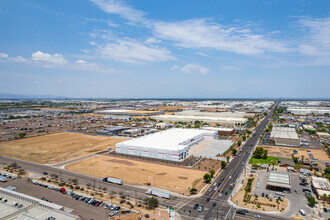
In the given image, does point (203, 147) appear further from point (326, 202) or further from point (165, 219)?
point (165, 219)

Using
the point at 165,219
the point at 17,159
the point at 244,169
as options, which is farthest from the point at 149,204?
the point at 17,159

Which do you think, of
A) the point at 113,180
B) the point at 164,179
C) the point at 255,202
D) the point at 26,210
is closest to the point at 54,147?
the point at 113,180

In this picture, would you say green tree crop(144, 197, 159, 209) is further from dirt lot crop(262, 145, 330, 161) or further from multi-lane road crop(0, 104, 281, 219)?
dirt lot crop(262, 145, 330, 161)

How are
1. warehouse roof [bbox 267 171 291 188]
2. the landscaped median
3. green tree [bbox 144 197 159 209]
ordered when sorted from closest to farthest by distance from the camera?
green tree [bbox 144 197 159 209] < the landscaped median < warehouse roof [bbox 267 171 291 188]

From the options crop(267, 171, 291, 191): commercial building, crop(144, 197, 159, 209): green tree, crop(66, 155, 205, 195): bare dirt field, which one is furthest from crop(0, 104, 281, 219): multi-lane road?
crop(267, 171, 291, 191): commercial building

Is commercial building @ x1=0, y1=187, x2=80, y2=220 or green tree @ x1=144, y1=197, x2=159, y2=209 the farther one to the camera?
green tree @ x1=144, y1=197, x2=159, y2=209

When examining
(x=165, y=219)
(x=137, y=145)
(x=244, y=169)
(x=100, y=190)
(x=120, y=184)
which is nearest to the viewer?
(x=165, y=219)

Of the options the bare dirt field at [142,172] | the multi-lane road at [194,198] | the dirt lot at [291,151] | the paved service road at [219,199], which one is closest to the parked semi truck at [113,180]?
the multi-lane road at [194,198]
